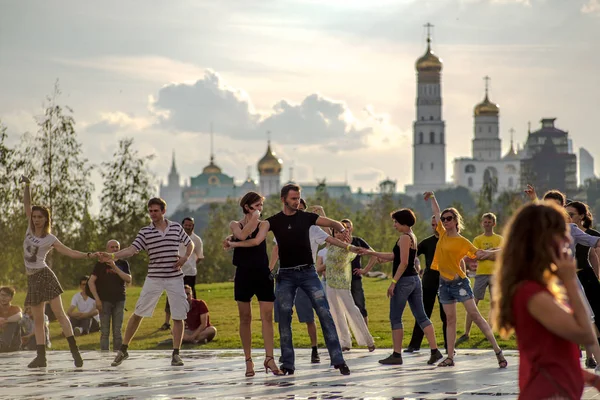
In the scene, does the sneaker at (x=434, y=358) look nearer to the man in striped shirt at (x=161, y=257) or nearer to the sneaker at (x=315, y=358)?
the sneaker at (x=315, y=358)

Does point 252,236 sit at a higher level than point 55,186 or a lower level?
lower

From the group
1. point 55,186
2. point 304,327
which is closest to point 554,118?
point 55,186

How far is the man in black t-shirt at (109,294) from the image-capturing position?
1588 centimetres

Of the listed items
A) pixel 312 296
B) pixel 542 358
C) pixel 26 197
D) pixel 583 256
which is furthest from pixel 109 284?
pixel 542 358

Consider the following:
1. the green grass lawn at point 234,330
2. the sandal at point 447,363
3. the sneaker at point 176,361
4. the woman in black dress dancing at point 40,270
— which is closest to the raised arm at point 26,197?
the woman in black dress dancing at point 40,270

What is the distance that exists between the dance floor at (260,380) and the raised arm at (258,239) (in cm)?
125

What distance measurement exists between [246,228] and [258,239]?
158 mm

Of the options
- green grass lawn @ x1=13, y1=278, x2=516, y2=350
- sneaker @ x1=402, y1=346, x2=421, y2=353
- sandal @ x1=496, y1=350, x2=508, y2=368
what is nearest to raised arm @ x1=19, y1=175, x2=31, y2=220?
green grass lawn @ x1=13, y1=278, x2=516, y2=350

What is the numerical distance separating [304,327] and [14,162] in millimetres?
19295

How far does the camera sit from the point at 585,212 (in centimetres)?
1109

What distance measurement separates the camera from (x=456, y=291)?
481 inches

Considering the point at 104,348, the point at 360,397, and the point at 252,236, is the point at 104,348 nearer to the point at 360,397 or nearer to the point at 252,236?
the point at 252,236

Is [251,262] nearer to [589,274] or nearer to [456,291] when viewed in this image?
[456,291]

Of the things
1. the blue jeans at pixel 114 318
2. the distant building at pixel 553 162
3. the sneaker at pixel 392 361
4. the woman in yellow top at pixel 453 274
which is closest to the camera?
the woman in yellow top at pixel 453 274
